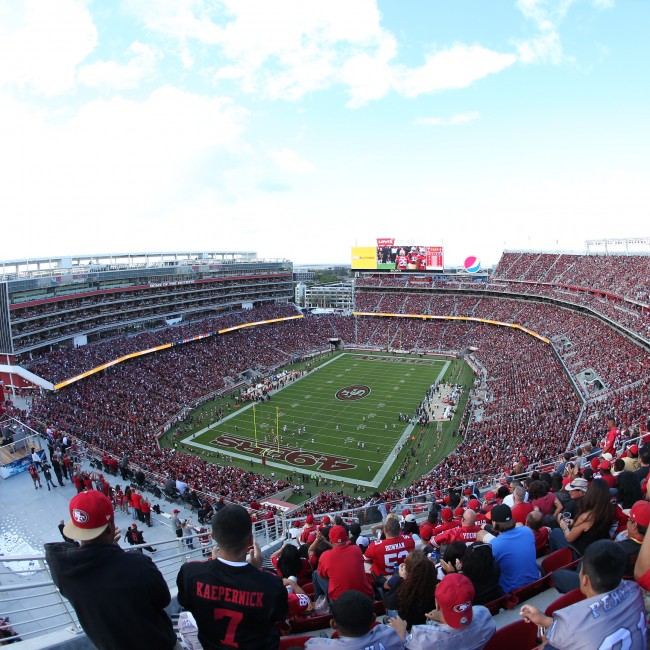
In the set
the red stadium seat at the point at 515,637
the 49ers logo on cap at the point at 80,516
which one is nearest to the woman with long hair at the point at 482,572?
the red stadium seat at the point at 515,637

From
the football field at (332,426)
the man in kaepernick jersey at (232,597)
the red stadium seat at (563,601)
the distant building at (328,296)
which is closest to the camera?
the man in kaepernick jersey at (232,597)

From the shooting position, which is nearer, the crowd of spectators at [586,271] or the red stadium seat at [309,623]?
the red stadium seat at [309,623]

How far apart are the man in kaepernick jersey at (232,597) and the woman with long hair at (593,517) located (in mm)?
3449

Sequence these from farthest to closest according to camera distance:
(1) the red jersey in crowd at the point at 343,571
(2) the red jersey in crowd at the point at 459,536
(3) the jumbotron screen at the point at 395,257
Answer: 1. (3) the jumbotron screen at the point at 395,257
2. (2) the red jersey in crowd at the point at 459,536
3. (1) the red jersey in crowd at the point at 343,571

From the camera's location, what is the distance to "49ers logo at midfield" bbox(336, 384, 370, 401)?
→ 39.2 meters

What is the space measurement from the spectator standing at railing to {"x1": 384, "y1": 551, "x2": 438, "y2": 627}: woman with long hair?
2.06m

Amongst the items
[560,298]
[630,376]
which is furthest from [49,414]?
[560,298]

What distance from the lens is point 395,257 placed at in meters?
70.4

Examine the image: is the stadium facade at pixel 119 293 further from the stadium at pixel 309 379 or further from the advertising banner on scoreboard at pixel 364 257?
the advertising banner on scoreboard at pixel 364 257

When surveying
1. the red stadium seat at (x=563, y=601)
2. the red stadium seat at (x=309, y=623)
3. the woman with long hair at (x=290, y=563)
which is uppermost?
the red stadium seat at (x=563, y=601)

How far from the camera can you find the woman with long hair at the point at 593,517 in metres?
4.89

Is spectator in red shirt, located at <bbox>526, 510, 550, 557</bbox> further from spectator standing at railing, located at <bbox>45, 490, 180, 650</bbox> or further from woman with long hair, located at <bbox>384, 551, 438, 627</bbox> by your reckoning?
spectator standing at railing, located at <bbox>45, 490, 180, 650</bbox>

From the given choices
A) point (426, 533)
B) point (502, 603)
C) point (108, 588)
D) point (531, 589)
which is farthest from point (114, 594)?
point (426, 533)

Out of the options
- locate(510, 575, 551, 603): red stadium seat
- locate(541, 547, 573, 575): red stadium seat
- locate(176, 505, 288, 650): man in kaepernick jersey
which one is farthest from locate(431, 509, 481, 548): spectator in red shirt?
locate(176, 505, 288, 650): man in kaepernick jersey
